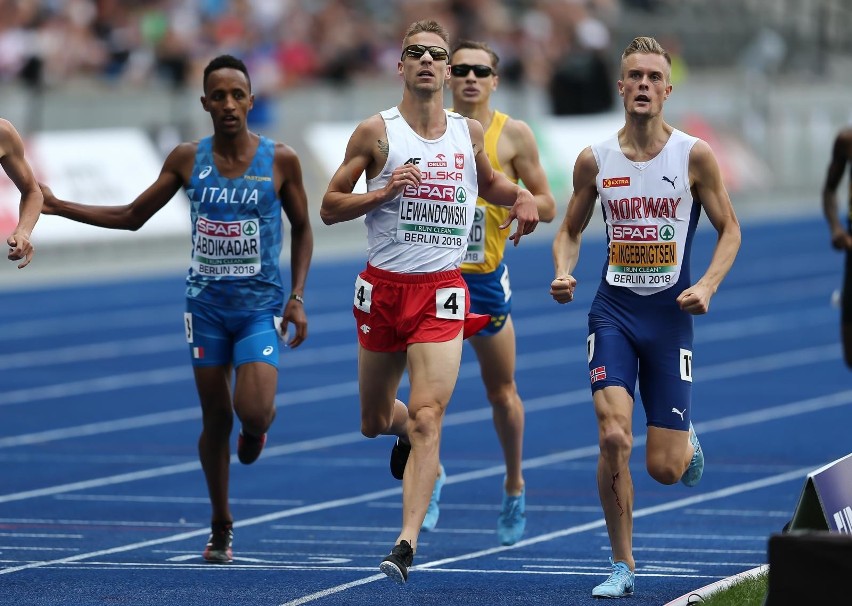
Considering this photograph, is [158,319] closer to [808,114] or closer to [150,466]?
[150,466]

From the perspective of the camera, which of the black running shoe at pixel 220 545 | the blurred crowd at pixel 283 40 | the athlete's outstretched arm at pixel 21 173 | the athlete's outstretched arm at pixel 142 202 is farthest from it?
the blurred crowd at pixel 283 40

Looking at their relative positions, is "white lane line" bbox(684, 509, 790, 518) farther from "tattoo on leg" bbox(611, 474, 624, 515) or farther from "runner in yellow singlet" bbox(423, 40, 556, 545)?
"tattoo on leg" bbox(611, 474, 624, 515)

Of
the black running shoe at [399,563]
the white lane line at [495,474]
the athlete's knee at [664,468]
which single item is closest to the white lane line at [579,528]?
the white lane line at [495,474]

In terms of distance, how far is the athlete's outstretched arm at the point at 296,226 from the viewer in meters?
9.51

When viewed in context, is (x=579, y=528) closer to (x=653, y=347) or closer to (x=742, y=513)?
(x=742, y=513)

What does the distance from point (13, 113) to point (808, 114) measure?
1630 cm

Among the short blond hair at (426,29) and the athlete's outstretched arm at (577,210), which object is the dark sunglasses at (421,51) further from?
the athlete's outstretched arm at (577,210)

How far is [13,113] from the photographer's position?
77.0 ft

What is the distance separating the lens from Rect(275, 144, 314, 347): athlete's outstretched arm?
951cm

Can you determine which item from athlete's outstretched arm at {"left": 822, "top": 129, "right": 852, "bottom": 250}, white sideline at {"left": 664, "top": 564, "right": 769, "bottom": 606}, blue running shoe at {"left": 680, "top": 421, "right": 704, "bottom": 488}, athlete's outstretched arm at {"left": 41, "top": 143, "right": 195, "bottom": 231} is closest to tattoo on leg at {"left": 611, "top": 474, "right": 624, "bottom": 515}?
white sideline at {"left": 664, "top": 564, "right": 769, "bottom": 606}

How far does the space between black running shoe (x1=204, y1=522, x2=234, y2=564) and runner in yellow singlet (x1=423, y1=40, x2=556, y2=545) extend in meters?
1.30

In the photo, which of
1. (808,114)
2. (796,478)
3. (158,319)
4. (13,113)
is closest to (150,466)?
(796,478)

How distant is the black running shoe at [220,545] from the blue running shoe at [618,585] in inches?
83.7

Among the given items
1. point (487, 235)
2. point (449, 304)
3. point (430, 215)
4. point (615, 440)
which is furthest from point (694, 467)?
point (487, 235)
